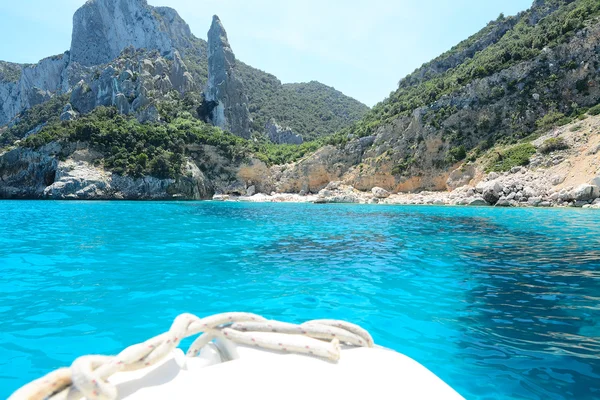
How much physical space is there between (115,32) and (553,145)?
11328 cm

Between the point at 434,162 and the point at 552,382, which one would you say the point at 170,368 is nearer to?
the point at 552,382

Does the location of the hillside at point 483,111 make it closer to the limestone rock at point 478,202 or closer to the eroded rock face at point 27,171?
the limestone rock at point 478,202

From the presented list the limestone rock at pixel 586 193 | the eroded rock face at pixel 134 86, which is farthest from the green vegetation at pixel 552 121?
the eroded rock face at pixel 134 86

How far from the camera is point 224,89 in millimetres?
83000

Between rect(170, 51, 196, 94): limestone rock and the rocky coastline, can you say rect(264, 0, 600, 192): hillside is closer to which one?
the rocky coastline

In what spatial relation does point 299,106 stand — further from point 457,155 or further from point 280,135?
point 457,155

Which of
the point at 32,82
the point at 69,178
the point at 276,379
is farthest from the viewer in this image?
the point at 32,82

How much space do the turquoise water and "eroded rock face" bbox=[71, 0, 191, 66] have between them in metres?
108

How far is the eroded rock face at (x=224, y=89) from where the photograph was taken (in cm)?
8175

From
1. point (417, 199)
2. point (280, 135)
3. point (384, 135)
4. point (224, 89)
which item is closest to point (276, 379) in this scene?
point (417, 199)

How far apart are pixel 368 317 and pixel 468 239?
9932 millimetres

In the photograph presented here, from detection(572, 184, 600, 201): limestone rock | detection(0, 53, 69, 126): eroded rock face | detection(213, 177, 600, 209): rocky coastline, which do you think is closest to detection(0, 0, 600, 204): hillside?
detection(213, 177, 600, 209): rocky coastline

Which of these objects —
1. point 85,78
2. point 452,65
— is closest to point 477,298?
point 452,65

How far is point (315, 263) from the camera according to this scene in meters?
8.98
